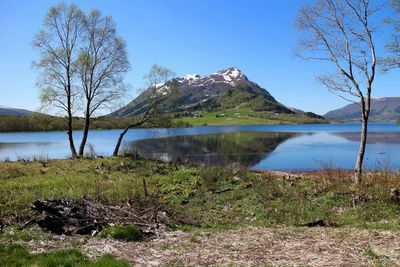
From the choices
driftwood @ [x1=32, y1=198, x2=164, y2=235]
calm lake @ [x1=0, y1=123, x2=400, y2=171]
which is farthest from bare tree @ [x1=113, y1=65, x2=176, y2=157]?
driftwood @ [x1=32, y1=198, x2=164, y2=235]

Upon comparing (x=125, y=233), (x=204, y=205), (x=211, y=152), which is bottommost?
(x=211, y=152)

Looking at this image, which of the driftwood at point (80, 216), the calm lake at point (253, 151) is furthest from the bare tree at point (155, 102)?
the driftwood at point (80, 216)

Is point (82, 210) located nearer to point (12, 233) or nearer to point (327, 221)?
point (12, 233)

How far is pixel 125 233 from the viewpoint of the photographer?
9992 mm

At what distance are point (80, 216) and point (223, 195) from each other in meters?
7.95

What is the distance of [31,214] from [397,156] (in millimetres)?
42478

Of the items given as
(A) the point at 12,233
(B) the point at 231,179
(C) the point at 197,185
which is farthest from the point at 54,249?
(B) the point at 231,179

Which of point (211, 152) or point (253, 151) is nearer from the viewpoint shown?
point (211, 152)

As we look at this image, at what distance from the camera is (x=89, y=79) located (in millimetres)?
33625

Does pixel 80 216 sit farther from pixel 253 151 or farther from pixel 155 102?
pixel 253 151

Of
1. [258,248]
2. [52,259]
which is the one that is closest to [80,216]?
→ [52,259]

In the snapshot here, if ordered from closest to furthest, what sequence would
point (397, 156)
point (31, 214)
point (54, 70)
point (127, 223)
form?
point (127, 223)
point (31, 214)
point (54, 70)
point (397, 156)

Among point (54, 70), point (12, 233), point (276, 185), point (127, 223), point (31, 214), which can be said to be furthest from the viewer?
point (54, 70)

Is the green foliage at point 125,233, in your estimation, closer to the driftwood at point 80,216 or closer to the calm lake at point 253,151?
the driftwood at point 80,216
